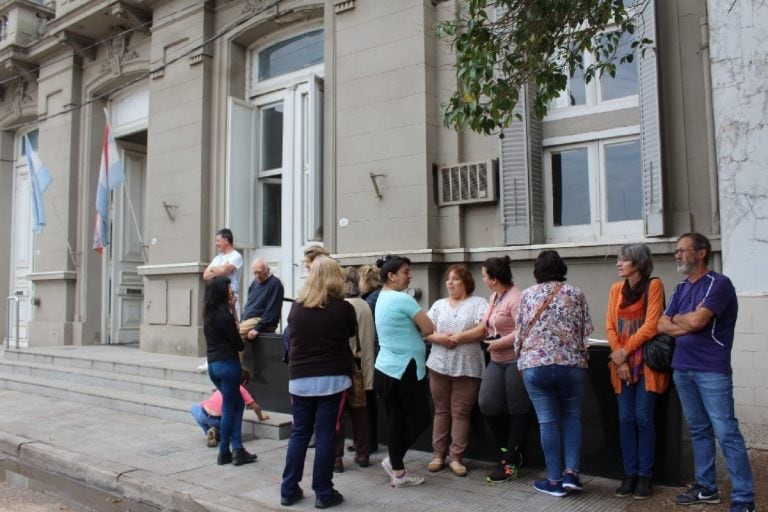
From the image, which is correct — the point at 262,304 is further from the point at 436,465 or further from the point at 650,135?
the point at 650,135

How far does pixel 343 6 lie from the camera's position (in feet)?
30.3

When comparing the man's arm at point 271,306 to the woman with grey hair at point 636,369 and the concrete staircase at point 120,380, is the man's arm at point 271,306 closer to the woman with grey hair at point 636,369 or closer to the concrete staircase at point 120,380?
the concrete staircase at point 120,380

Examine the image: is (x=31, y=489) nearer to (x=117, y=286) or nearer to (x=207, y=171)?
(x=207, y=171)

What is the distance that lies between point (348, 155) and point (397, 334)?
4384 mm

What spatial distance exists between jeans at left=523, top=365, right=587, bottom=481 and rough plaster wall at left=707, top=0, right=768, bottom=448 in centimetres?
227

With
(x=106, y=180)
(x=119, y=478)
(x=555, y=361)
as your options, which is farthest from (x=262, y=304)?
(x=106, y=180)

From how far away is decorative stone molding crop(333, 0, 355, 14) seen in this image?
9.16m

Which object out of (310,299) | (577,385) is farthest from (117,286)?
(577,385)

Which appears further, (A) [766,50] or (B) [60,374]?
(B) [60,374]

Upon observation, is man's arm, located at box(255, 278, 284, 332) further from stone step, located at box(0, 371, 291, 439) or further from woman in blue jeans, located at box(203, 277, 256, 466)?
woman in blue jeans, located at box(203, 277, 256, 466)

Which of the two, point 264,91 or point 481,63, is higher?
point 264,91

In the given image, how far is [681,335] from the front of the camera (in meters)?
4.41

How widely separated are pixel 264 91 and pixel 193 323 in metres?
3.93

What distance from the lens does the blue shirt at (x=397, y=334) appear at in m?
5.14
